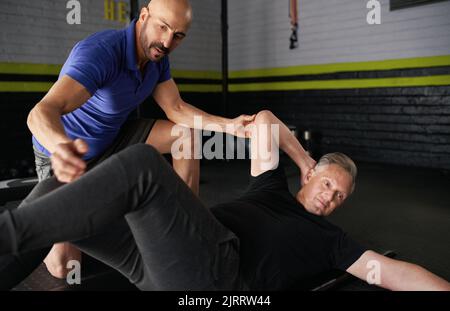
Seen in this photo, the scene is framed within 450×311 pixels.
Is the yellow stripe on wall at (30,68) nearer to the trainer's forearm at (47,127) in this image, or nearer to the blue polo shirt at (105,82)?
A: the blue polo shirt at (105,82)

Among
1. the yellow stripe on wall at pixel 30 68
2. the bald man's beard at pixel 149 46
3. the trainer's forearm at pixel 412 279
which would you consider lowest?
the trainer's forearm at pixel 412 279

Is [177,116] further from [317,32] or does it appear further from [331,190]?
[317,32]

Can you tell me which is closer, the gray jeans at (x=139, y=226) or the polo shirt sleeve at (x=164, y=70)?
the gray jeans at (x=139, y=226)

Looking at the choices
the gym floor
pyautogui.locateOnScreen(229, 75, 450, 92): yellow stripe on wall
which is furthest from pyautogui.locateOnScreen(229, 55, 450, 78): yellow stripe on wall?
the gym floor

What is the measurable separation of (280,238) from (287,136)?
583 millimetres

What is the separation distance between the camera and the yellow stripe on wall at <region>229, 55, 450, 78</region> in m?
4.32

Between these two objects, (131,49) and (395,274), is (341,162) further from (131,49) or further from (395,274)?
(131,49)

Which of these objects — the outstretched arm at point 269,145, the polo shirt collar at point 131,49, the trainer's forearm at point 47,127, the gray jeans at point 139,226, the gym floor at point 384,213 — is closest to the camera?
the gray jeans at point 139,226

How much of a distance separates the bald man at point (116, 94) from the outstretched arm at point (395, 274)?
2.46 feet

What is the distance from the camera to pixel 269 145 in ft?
5.29

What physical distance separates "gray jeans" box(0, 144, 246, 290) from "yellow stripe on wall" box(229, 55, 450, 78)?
3.94 m

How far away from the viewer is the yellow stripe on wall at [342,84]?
4328 mm

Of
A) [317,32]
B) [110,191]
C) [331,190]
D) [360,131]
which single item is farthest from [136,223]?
[317,32]

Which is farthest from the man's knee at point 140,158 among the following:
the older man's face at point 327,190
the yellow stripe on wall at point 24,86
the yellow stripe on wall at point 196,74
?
the yellow stripe on wall at point 196,74
